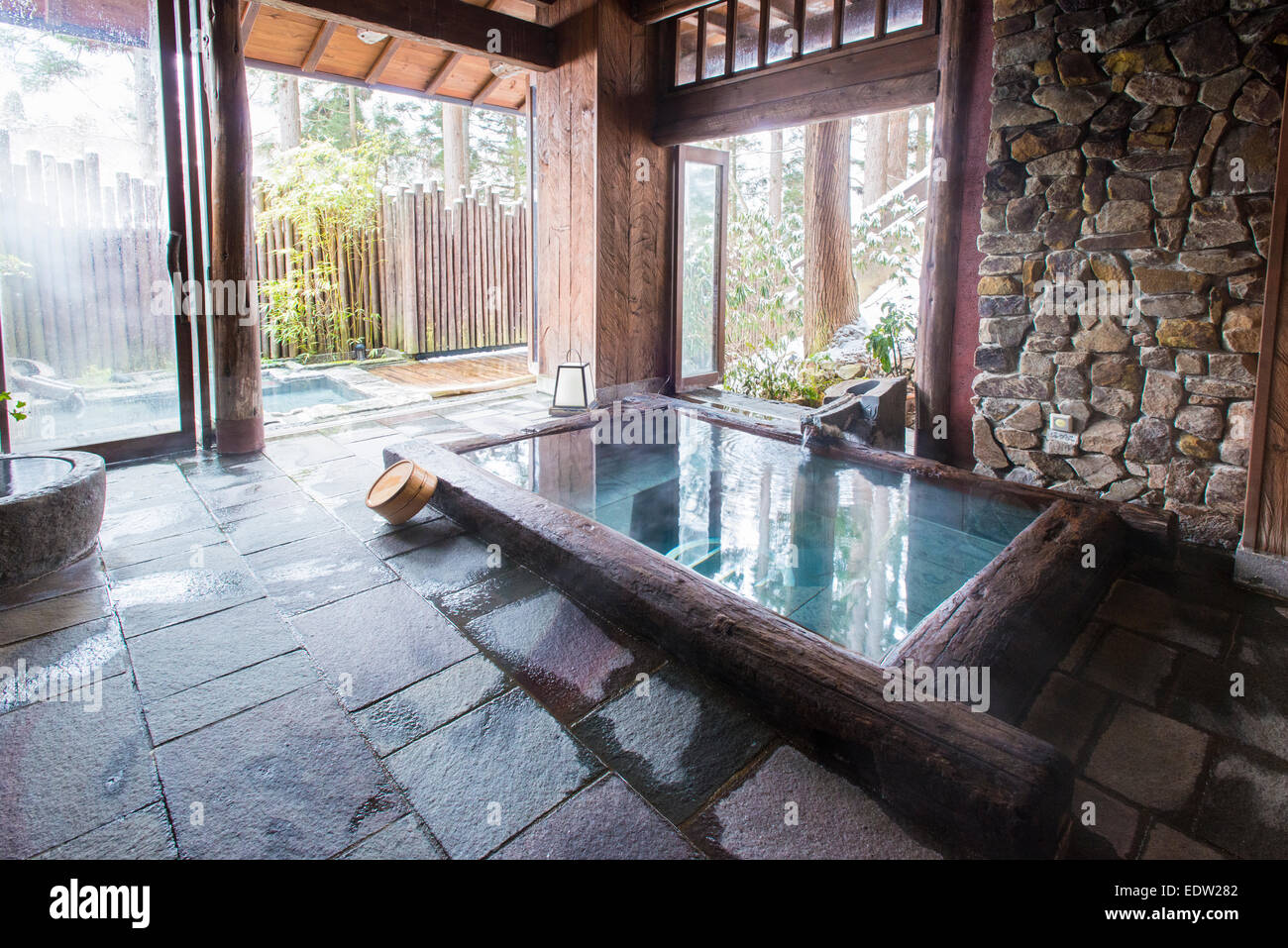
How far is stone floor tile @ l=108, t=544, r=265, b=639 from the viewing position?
2.67 m

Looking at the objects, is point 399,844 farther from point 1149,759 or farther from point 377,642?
point 1149,759

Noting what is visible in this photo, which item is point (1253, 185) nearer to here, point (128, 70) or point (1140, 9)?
point (1140, 9)

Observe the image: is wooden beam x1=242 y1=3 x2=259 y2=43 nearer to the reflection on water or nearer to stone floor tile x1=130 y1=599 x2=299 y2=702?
the reflection on water

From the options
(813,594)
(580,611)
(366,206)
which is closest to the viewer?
(580,611)

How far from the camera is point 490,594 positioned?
9.38 feet

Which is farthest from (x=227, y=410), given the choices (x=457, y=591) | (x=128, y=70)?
(x=457, y=591)

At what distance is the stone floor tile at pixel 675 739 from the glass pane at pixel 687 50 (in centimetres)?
540

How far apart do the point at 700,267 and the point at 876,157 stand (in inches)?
316

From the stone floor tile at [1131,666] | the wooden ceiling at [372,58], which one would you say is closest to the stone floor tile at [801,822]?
the stone floor tile at [1131,666]

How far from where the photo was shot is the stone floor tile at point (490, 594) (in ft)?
8.93

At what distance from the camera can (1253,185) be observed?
3.10 m
